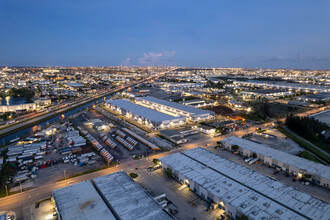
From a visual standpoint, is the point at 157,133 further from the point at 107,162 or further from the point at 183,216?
the point at 183,216

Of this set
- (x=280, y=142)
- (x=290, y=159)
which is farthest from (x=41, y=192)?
(x=280, y=142)

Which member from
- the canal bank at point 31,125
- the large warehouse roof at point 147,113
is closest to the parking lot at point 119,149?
the large warehouse roof at point 147,113

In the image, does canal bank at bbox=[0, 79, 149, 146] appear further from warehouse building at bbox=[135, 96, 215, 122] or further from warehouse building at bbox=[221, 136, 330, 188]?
warehouse building at bbox=[221, 136, 330, 188]

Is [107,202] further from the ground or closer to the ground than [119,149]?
further from the ground

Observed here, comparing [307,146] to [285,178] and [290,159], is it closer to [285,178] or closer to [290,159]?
[290,159]

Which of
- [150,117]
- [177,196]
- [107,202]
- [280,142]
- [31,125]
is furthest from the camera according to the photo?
[31,125]

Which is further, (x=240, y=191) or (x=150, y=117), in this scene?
(x=150, y=117)
